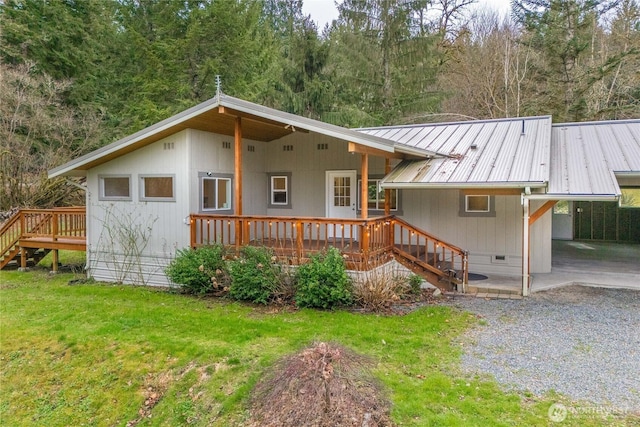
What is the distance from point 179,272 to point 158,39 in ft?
40.9

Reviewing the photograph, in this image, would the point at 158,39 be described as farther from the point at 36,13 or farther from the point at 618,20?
the point at 618,20

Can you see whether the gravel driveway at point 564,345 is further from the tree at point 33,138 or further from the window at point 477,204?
the tree at point 33,138

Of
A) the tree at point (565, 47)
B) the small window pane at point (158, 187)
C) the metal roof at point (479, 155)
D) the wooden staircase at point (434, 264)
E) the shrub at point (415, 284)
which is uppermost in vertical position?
the tree at point (565, 47)

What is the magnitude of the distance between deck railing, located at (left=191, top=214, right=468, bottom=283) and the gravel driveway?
3.63 feet

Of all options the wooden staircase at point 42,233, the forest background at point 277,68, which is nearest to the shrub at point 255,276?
the wooden staircase at point 42,233

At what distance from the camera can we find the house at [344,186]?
764 centimetres

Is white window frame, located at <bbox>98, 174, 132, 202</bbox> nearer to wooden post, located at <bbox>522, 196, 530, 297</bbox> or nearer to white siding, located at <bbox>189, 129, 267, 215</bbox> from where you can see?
white siding, located at <bbox>189, 129, 267, 215</bbox>

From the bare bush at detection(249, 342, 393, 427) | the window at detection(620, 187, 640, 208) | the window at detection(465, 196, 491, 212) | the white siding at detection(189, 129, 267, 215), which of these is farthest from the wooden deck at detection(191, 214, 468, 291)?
the window at detection(620, 187, 640, 208)

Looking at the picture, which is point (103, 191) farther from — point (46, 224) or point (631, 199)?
point (631, 199)

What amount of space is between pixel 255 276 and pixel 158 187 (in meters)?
3.24

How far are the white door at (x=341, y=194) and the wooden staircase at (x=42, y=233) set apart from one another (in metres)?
6.13

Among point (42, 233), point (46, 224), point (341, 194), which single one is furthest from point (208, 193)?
point (42, 233)

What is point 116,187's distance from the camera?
373 inches

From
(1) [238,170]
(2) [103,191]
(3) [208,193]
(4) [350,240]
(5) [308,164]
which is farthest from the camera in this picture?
(5) [308,164]
